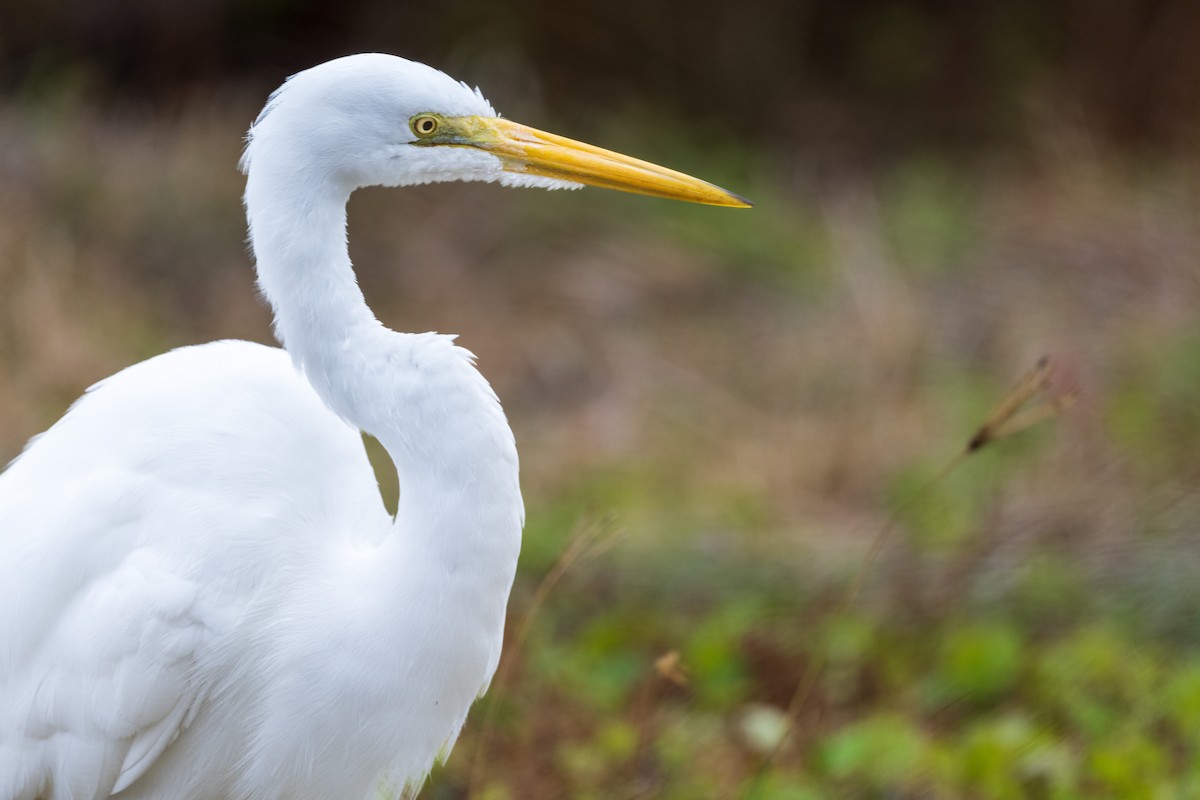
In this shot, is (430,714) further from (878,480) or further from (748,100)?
(748,100)

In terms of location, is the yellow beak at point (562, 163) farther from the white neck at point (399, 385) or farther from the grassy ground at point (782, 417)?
the grassy ground at point (782, 417)

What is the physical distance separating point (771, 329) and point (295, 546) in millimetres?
4342

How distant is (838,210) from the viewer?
7180mm

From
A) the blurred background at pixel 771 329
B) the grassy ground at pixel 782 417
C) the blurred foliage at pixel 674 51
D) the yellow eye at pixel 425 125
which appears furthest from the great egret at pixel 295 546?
the blurred foliage at pixel 674 51

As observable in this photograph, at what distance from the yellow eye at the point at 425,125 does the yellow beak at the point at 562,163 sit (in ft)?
0.07

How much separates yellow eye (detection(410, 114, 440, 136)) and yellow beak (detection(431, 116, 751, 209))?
2cm

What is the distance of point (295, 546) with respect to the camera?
221cm

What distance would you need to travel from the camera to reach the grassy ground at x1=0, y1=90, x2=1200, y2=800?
3.46m

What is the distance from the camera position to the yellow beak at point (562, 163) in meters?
2.11

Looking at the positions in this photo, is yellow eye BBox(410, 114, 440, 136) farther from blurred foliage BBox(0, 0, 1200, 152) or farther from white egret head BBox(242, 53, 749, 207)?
blurred foliage BBox(0, 0, 1200, 152)

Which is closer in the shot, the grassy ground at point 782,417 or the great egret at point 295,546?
the great egret at point 295,546

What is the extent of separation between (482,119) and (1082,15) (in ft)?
23.3

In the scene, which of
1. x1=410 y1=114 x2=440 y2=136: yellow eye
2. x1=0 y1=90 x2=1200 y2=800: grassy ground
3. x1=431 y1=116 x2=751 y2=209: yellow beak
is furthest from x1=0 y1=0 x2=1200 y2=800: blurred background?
x1=410 y1=114 x2=440 y2=136: yellow eye

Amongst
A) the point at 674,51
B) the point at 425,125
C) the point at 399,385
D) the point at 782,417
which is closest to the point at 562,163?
the point at 425,125
